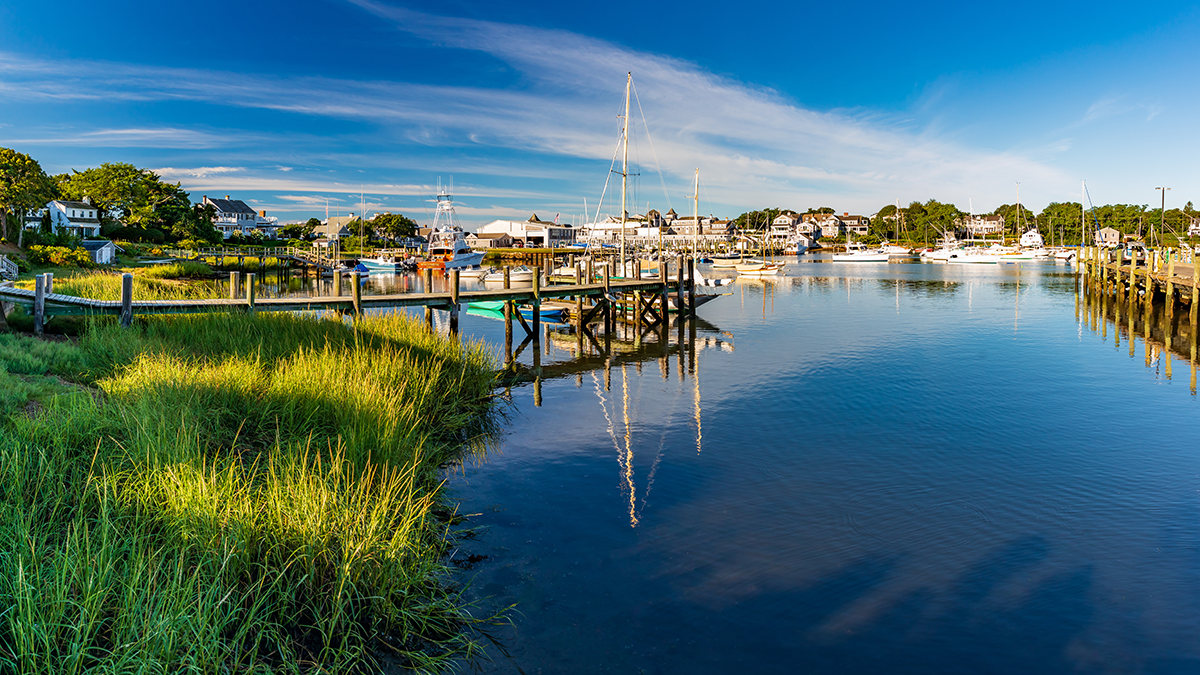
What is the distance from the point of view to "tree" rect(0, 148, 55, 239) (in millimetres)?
51219

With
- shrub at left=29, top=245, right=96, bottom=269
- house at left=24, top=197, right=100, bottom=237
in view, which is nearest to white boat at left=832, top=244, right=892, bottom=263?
shrub at left=29, top=245, right=96, bottom=269

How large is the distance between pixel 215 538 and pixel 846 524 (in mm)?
8251

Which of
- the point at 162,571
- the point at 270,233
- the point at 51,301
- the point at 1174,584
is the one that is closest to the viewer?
the point at 162,571

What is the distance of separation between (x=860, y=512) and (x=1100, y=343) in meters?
25.1

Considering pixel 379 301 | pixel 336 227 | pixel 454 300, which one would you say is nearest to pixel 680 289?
pixel 454 300

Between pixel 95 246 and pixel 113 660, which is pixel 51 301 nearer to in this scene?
pixel 113 660

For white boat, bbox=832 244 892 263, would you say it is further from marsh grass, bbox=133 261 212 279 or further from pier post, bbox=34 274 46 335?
pier post, bbox=34 274 46 335

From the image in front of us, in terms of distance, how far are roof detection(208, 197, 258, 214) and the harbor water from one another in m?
135

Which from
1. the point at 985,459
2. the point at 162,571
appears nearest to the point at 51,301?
the point at 162,571

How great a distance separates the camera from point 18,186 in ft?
170

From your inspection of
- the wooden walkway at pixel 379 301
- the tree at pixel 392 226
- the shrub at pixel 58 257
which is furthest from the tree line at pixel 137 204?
the wooden walkway at pixel 379 301

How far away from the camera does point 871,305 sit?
4803 cm

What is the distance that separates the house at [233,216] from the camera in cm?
13212

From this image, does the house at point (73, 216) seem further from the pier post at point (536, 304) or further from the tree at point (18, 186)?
the pier post at point (536, 304)
